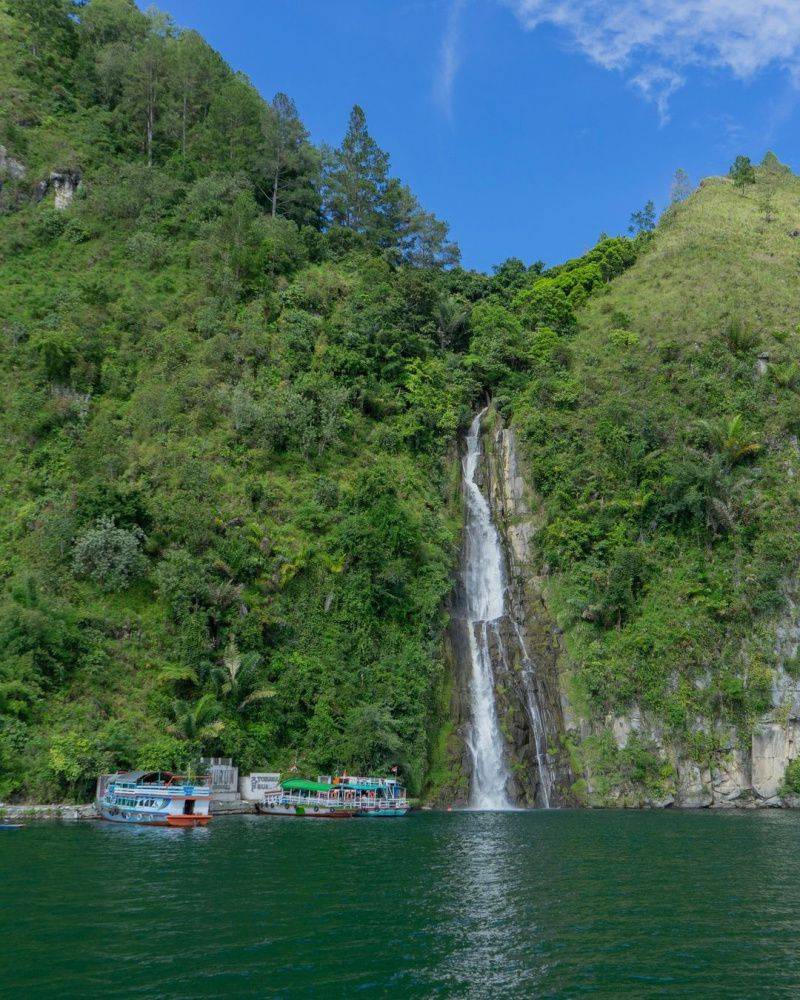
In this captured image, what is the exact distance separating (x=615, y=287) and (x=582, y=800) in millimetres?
50348

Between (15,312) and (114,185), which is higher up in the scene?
(114,185)

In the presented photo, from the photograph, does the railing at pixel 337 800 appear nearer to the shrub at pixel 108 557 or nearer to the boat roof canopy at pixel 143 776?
the boat roof canopy at pixel 143 776

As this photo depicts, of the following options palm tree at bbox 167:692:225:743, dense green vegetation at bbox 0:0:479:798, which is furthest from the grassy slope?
palm tree at bbox 167:692:225:743

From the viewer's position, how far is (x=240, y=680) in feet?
113

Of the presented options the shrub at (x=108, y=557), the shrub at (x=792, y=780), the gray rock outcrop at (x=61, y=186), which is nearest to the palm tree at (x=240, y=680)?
the shrub at (x=108, y=557)

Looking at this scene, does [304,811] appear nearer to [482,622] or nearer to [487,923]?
[482,622]

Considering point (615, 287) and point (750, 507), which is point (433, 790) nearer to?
point (750, 507)

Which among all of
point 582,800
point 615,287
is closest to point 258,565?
point 582,800

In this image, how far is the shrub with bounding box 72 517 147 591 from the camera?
118 feet

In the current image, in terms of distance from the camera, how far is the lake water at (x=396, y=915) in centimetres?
1262

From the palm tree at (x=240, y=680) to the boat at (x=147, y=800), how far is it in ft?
16.2

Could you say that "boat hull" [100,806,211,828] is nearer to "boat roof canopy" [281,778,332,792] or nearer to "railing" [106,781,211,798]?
"railing" [106,781,211,798]

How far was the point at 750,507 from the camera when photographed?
4291 centimetres

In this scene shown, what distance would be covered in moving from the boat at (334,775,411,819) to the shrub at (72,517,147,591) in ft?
44.5
